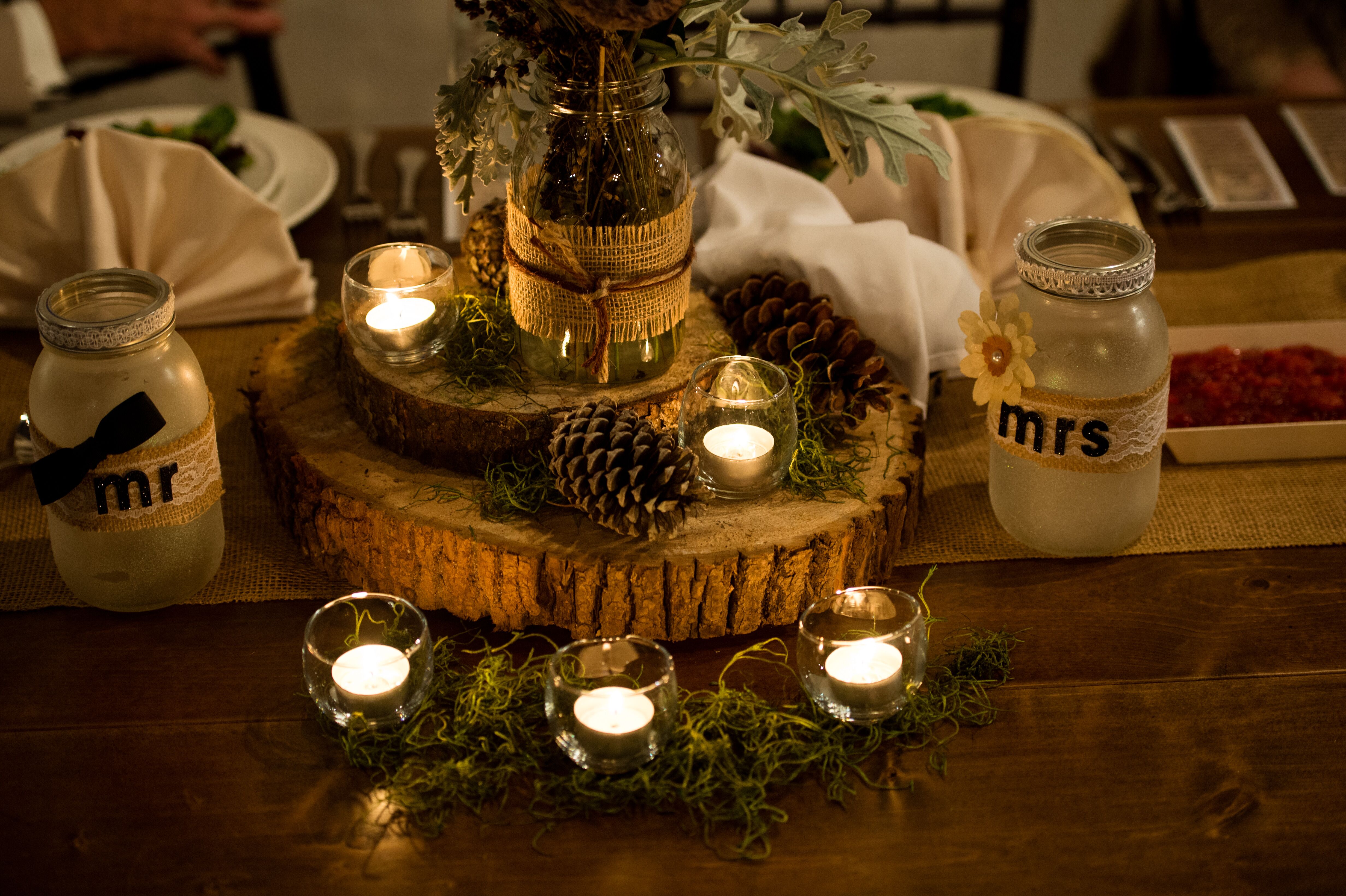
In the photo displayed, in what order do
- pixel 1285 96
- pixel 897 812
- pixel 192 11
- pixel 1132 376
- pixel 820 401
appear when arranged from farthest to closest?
pixel 192 11
pixel 1285 96
pixel 820 401
pixel 1132 376
pixel 897 812

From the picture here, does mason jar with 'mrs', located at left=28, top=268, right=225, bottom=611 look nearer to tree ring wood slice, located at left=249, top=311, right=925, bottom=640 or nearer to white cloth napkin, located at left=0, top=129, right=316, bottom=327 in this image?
tree ring wood slice, located at left=249, top=311, right=925, bottom=640

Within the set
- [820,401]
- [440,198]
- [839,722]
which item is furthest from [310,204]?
[839,722]

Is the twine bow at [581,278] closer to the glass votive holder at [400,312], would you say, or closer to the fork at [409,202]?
the glass votive holder at [400,312]

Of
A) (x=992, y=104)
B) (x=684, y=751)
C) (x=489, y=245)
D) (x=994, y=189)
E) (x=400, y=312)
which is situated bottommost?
(x=684, y=751)

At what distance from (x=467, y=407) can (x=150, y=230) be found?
0.55 meters

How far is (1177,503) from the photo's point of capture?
118cm

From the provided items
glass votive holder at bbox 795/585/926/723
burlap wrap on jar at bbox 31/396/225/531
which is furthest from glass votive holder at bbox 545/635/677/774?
burlap wrap on jar at bbox 31/396/225/531

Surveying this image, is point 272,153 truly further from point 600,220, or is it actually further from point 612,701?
point 612,701

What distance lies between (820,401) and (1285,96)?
1.12m

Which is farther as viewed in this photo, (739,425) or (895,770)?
(739,425)

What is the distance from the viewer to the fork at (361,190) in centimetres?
157

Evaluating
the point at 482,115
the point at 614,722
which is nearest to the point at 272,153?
the point at 482,115

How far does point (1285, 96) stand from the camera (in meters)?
1.81

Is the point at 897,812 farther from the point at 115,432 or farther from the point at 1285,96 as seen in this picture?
the point at 1285,96
